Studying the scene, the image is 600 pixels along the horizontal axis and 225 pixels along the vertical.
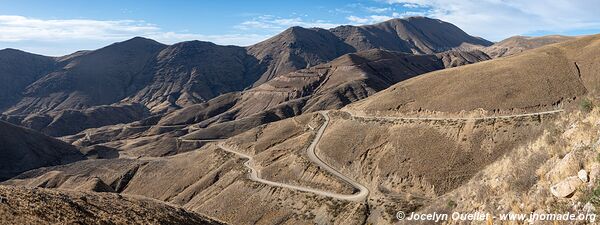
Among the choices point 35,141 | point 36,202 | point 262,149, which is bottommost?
point 35,141

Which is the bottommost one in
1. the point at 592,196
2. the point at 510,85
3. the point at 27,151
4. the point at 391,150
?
the point at 27,151

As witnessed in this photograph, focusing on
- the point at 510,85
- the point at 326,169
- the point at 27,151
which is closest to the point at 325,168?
the point at 326,169

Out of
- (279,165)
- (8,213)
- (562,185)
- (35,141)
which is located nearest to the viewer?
(562,185)

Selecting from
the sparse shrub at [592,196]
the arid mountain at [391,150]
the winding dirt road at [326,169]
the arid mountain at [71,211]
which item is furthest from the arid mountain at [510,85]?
the arid mountain at [71,211]

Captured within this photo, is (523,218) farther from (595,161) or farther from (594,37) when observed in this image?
(594,37)

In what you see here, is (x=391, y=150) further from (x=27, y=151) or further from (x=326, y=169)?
(x=27, y=151)

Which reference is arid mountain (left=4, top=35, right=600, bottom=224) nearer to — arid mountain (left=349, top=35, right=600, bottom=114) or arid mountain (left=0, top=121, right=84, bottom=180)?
arid mountain (left=349, top=35, right=600, bottom=114)

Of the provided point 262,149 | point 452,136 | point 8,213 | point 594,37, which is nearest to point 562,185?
point 8,213
